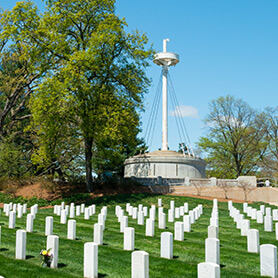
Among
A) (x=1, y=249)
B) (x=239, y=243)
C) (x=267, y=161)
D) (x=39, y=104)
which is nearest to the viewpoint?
(x=1, y=249)

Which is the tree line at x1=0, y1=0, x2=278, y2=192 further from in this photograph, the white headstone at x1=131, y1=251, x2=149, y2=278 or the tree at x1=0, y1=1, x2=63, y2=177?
the white headstone at x1=131, y1=251, x2=149, y2=278

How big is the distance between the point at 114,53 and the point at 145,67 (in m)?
2.48

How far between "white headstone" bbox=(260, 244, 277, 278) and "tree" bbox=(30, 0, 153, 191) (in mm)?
16910

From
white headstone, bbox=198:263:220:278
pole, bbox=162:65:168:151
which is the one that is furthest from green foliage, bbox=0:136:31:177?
white headstone, bbox=198:263:220:278

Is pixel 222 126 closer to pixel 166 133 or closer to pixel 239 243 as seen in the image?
pixel 166 133

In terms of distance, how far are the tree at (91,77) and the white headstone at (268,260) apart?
666 inches

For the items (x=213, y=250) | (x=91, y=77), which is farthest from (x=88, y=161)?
(x=213, y=250)

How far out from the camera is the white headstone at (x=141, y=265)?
6.76 m

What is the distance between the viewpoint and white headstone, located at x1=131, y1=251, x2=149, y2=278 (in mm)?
6758

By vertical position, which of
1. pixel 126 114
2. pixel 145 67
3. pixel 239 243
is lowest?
pixel 239 243

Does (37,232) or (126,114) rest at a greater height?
(126,114)

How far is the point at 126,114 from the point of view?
25109mm

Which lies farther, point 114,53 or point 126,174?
point 126,174

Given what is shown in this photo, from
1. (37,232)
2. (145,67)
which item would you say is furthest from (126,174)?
(37,232)
